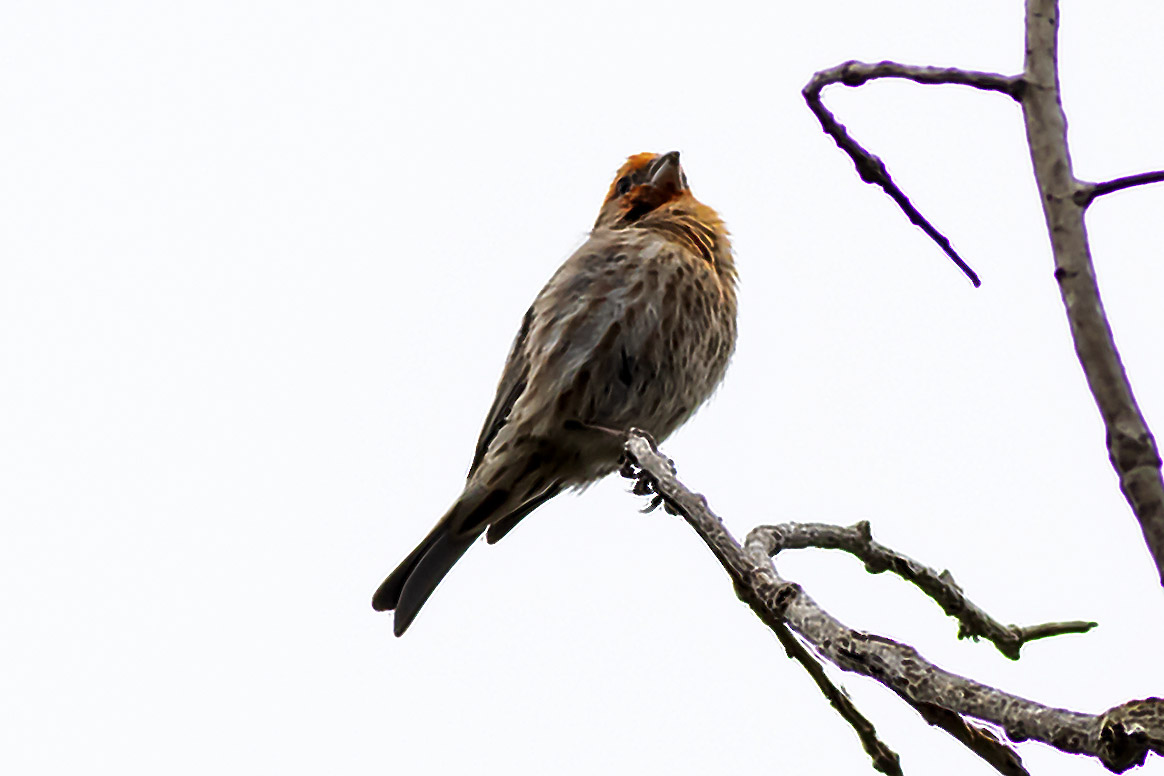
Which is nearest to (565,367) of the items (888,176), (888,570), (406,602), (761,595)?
(406,602)

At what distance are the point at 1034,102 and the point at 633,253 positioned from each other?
172 inches

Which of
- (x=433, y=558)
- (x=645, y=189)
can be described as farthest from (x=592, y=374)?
(x=645, y=189)

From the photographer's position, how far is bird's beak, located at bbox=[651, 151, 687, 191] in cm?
686

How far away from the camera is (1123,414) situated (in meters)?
1.47

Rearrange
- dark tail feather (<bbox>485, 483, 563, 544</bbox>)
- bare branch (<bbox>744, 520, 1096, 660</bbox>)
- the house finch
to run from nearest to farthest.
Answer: bare branch (<bbox>744, 520, 1096, 660</bbox>)
the house finch
dark tail feather (<bbox>485, 483, 563, 544</bbox>)

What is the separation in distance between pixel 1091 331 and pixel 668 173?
5.49 meters

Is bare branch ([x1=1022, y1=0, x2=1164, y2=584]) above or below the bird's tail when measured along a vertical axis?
below

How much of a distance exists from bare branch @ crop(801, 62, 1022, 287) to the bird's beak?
4848 mm

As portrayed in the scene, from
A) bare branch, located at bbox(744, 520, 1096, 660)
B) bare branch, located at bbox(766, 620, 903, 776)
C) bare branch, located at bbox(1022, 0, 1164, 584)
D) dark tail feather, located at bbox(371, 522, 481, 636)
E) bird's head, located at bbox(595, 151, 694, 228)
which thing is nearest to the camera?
bare branch, located at bbox(1022, 0, 1164, 584)

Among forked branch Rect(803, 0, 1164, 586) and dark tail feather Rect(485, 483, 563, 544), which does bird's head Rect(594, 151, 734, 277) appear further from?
forked branch Rect(803, 0, 1164, 586)

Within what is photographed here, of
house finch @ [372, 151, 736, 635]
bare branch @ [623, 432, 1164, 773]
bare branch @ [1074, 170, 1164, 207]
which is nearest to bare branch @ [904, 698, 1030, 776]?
bare branch @ [623, 432, 1164, 773]

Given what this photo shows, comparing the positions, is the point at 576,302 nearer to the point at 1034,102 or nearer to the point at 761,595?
the point at 761,595

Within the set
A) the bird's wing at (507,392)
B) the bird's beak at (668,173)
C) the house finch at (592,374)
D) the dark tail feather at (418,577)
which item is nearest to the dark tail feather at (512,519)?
the house finch at (592,374)

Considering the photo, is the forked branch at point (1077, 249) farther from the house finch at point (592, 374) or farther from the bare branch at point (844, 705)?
the house finch at point (592, 374)
